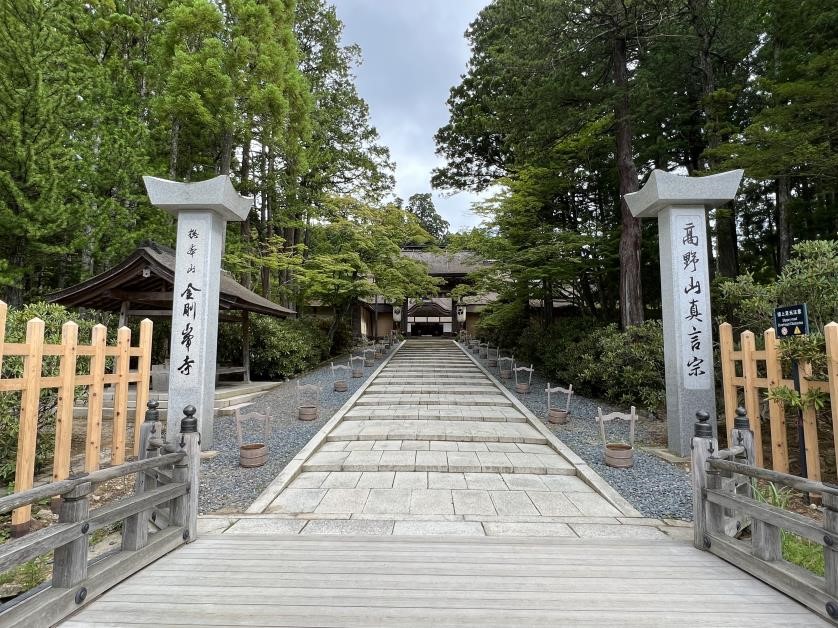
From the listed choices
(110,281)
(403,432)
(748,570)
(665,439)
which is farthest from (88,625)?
(110,281)

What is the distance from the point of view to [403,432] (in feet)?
21.4

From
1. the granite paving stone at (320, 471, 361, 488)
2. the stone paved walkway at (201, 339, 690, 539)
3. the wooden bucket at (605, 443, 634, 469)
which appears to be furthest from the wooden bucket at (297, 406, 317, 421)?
the wooden bucket at (605, 443, 634, 469)

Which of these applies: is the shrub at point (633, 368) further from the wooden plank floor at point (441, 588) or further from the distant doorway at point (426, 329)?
the distant doorway at point (426, 329)

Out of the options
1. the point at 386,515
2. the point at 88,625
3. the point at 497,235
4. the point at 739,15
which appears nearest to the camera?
the point at 88,625

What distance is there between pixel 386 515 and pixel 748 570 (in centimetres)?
263

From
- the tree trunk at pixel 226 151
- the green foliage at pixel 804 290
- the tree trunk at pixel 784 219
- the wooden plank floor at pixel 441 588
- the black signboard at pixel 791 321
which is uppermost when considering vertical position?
the tree trunk at pixel 226 151

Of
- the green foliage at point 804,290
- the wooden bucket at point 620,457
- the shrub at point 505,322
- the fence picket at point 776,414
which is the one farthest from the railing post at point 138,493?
the shrub at point 505,322

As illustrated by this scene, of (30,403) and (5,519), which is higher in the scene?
(30,403)

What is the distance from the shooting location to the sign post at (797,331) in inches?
157

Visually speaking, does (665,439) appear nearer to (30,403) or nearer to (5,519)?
(30,403)

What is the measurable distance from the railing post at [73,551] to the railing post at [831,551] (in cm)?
390

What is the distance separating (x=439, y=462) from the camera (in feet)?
16.8

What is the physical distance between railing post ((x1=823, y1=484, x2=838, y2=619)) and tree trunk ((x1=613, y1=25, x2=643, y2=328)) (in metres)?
7.54

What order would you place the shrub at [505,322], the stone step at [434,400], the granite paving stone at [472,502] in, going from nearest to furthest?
the granite paving stone at [472,502], the stone step at [434,400], the shrub at [505,322]
